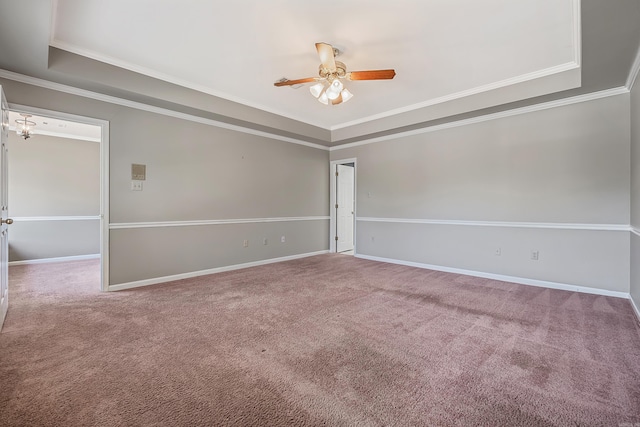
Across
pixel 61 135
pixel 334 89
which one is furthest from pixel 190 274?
pixel 61 135

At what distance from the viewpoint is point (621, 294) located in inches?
130

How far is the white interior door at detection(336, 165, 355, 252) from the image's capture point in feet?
21.9

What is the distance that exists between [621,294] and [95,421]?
515cm

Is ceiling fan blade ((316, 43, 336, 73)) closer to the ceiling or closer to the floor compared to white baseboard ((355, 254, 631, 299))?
closer to the ceiling

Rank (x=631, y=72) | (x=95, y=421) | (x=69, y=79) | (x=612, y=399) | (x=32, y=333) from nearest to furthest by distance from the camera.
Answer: (x=95, y=421) → (x=612, y=399) → (x=32, y=333) → (x=631, y=72) → (x=69, y=79)

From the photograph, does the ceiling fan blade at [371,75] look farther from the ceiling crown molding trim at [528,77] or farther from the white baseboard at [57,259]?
the white baseboard at [57,259]

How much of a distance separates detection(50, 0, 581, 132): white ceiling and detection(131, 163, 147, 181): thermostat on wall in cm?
122

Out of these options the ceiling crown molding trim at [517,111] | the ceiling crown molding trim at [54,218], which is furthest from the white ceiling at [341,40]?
the ceiling crown molding trim at [54,218]

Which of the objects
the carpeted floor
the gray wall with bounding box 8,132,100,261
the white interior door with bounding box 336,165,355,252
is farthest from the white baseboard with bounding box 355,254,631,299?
the gray wall with bounding box 8,132,100,261

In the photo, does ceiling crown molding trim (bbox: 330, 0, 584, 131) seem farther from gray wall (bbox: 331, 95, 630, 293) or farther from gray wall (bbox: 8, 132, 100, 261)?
gray wall (bbox: 8, 132, 100, 261)

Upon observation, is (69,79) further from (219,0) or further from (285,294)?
(285,294)

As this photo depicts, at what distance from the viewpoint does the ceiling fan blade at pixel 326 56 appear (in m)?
2.55

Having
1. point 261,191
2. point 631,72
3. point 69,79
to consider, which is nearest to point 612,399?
point 631,72

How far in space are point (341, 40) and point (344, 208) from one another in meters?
4.44
